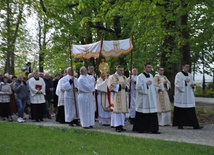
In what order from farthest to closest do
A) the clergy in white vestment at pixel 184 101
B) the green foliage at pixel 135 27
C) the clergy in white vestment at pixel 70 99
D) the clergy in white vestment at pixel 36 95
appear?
the green foliage at pixel 135 27, the clergy in white vestment at pixel 36 95, the clergy in white vestment at pixel 70 99, the clergy in white vestment at pixel 184 101

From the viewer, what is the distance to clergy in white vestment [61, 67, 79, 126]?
16047 mm

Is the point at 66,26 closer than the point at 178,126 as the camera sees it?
No

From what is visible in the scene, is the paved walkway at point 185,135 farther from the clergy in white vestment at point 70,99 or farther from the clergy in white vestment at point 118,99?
the clergy in white vestment at point 70,99

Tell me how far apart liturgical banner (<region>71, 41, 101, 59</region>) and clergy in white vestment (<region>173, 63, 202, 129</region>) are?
3169 mm

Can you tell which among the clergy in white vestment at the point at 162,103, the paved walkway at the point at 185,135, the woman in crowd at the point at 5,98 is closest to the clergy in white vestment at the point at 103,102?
the paved walkway at the point at 185,135

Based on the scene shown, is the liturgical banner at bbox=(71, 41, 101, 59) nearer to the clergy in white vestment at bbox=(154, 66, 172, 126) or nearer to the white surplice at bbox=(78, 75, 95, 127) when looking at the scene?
the white surplice at bbox=(78, 75, 95, 127)

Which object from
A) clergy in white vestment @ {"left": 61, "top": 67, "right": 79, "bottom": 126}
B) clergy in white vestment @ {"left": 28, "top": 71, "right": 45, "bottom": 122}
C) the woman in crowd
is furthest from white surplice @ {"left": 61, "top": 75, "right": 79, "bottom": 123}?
the woman in crowd

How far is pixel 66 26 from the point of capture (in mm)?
26766

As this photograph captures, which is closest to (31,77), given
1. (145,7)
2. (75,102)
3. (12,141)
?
(75,102)

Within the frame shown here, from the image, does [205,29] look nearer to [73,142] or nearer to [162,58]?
[162,58]

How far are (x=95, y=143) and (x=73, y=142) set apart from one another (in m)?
0.57

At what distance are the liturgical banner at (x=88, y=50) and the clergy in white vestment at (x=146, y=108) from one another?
2917mm

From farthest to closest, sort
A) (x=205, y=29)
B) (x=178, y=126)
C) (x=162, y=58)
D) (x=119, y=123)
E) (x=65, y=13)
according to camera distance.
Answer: (x=65, y=13) < (x=162, y=58) < (x=205, y=29) < (x=178, y=126) < (x=119, y=123)

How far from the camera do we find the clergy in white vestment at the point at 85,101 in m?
15.1
